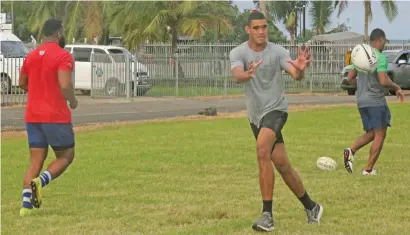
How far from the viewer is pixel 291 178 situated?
7.88 meters

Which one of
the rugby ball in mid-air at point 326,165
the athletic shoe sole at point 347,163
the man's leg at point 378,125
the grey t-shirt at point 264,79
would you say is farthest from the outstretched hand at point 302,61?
the rugby ball in mid-air at point 326,165

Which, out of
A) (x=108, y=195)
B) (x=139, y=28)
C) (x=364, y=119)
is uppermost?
(x=139, y=28)

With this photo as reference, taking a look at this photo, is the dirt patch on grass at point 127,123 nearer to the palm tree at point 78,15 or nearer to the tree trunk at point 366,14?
the palm tree at point 78,15

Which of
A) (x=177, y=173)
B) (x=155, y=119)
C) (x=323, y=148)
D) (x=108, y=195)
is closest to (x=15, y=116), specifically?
(x=155, y=119)

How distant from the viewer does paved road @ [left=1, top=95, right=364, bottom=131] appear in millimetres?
21719

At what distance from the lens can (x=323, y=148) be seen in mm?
14391

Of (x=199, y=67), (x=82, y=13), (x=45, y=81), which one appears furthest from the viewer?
(x=82, y=13)

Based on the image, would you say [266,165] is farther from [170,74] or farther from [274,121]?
[170,74]

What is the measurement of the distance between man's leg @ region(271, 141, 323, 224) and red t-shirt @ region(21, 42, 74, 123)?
6.89 ft

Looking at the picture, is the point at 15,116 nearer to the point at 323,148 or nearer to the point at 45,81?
the point at 323,148

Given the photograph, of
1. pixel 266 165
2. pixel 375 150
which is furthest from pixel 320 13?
pixel 266 165

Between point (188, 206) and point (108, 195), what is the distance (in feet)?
3.99

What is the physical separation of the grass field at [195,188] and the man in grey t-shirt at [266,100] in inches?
11.6

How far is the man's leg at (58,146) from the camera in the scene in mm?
8609
